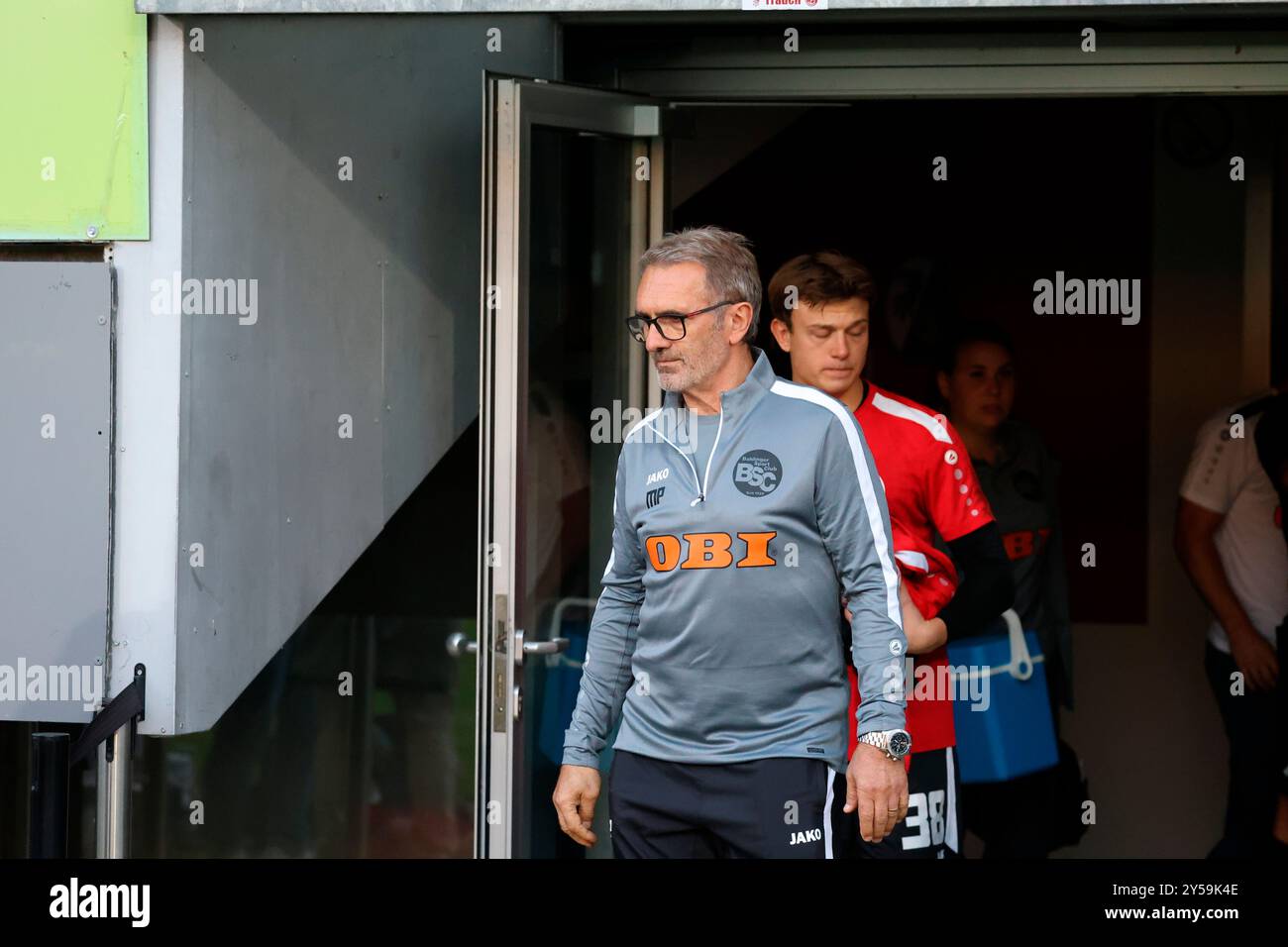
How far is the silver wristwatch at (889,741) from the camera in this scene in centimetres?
294

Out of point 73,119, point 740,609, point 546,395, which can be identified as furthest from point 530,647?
point 73,119

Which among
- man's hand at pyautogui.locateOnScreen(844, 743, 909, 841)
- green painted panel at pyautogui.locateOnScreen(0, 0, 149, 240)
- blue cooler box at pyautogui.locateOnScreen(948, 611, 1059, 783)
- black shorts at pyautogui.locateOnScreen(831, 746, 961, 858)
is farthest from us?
blue cooler box at pyautogui.locateOnScreen(948, 611, 1059, 783)

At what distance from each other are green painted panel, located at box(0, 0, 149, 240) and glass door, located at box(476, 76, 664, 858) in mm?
871

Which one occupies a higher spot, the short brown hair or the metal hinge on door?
the short brown hair

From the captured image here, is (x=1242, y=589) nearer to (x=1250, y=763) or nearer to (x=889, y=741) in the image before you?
(x=1250, y=763)

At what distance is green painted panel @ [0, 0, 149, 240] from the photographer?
3.90 meters

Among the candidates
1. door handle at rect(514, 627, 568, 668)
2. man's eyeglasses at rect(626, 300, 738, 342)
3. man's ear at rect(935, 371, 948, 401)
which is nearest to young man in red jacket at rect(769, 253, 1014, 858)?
man's eyeglasses at rect(626, 300, 738, 342)

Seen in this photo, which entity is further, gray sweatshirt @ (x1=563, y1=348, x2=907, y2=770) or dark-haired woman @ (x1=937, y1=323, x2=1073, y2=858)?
dark-haired woman @ (x1=937, y1=323, x2=1073, y2=858)

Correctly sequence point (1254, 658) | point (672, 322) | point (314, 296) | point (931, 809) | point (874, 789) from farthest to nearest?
point (1254, 658)
point (314, 296)
point (931, 809)
point (672, 322)
point (874, 789)

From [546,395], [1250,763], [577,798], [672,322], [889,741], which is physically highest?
[672,322]

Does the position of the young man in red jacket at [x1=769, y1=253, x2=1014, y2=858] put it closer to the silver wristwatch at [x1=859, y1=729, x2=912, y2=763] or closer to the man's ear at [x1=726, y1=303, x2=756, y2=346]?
the man's ear at [x1=726, y1=303, x2=756, y2=346]

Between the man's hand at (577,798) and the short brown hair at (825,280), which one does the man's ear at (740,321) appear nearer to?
the short brown hair at (825,280)

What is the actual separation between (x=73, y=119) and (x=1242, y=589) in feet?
10.9

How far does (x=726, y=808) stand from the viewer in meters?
2.97
